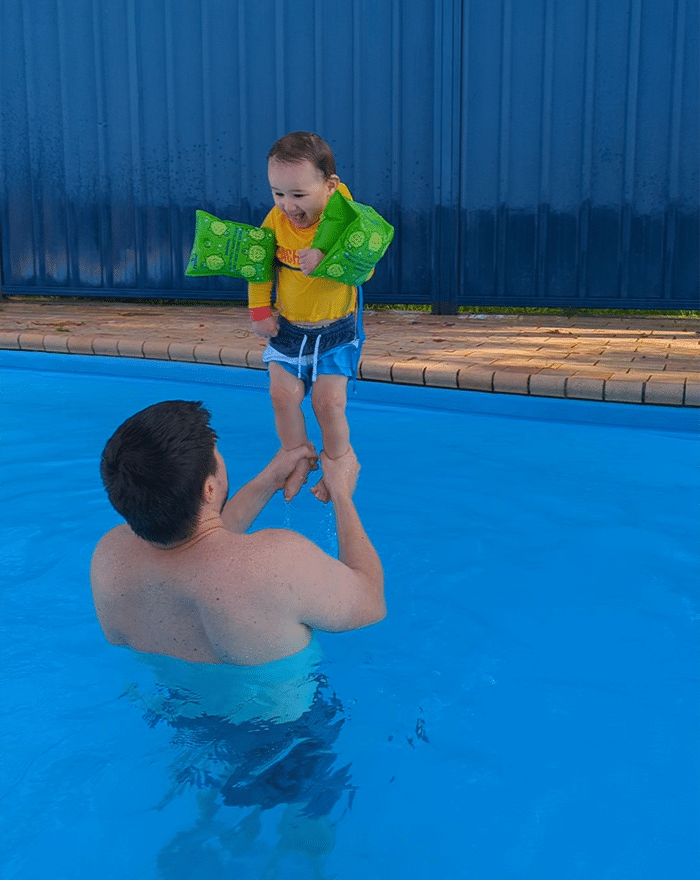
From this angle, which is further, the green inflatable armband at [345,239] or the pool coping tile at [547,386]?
the pool coping tile at [547,386]

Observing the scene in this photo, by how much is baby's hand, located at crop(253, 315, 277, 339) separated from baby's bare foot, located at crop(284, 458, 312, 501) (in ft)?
1.88

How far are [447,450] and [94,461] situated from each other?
6.44 feet

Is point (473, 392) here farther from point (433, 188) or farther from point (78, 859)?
point (78, 859)

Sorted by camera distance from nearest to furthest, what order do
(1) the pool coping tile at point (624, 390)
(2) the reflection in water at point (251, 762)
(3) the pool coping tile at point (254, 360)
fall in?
(2) the reflection in water at point (251, 762) → (1) the pool coping tile at point (624, 390) → (3) the pool coping tile at point (254, 360)

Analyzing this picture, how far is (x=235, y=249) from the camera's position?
12.2 ft

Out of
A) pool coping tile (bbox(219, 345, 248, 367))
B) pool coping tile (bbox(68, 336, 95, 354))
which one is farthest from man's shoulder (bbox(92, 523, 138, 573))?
pool coping tile (bbox(68, 336, 95, 354))

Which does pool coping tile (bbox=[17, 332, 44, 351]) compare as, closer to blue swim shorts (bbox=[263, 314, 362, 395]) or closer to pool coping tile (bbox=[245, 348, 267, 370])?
pool coping tile (bbox=[245, 348, 267, 370])

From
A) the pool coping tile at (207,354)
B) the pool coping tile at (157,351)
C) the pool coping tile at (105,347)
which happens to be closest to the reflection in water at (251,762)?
the pool coping tile at (207,354)

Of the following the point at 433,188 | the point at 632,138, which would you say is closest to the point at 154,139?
the point at 433,188

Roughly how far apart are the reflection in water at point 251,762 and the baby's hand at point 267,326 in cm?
154

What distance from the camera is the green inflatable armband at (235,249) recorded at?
369cm

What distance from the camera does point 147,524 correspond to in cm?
219

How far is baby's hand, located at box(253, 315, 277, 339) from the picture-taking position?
3809 mm

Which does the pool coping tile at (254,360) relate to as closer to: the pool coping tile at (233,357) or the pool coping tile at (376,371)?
the pool coping tile at (233,357)
